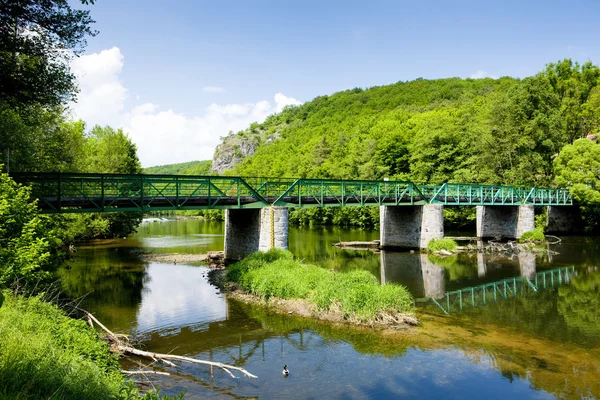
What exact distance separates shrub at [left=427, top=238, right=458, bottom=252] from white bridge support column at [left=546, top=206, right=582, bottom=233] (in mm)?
23573

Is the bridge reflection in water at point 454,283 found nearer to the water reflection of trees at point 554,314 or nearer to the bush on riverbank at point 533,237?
the water reflection of trees at point 554,314

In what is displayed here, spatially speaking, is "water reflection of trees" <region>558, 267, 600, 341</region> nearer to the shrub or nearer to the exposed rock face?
the shrub

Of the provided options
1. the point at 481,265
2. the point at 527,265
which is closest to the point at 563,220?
the point at 527,265

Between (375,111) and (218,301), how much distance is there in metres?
111

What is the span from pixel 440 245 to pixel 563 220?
26.3 m

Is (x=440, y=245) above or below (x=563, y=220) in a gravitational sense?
below

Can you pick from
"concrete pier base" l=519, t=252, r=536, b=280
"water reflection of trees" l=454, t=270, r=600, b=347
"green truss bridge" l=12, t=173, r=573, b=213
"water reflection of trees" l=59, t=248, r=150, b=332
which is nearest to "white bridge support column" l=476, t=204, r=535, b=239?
"green truss bridge" l=12, t=173, r=573, b=213

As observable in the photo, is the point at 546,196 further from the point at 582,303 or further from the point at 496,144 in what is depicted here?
the point at 582,303

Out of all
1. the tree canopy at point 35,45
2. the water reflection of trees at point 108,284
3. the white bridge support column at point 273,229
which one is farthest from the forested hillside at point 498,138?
the tree canopy at point 35,45

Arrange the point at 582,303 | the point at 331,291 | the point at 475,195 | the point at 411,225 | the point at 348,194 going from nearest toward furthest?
the point at 331,291 → the point at 582,303 → the point at 348,194 → the point at 411,225 → the point at 475,195

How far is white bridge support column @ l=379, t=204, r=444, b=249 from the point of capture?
37188mm

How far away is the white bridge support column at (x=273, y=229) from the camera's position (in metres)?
26.5

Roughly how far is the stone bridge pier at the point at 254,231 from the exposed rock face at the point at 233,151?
137588 mm

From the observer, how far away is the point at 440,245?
36.0m
